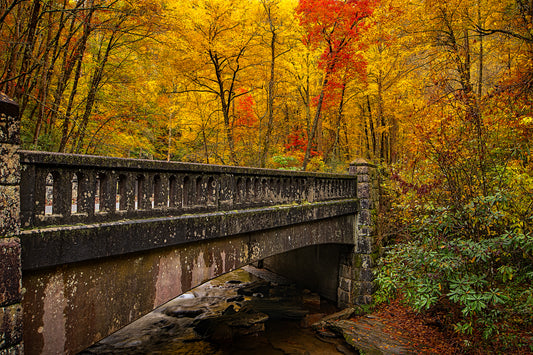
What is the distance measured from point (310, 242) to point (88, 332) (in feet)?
16.4

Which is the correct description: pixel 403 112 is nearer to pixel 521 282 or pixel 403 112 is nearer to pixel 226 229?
pixel 521 282

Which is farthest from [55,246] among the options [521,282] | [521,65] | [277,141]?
[277,141]

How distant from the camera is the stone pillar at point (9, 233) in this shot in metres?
2.37

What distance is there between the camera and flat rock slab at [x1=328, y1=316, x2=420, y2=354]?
6705 millimetres

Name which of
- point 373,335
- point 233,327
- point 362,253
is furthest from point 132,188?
point 362,253

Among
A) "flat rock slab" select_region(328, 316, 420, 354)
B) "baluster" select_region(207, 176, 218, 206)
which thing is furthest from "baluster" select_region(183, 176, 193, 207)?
"flat rock slab" select_region(328, 316, 420, 354)

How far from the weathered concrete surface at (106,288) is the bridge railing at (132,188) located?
0.50 m

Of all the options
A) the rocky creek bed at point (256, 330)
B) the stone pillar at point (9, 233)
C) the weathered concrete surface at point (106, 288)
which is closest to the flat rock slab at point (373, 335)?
the rocky creek bed at point (256, 330)

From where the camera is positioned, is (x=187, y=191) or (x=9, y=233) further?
(x=187, y=191)

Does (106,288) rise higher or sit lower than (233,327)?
higher

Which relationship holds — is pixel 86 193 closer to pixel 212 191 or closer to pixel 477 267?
pixel 212 191

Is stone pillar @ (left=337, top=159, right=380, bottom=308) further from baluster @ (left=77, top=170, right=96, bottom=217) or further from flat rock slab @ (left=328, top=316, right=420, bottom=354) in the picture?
baluster @ (left=77, top=170, right=96, bottom=217)

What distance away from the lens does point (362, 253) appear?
9.30 m

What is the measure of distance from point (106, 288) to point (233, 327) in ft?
18.4
